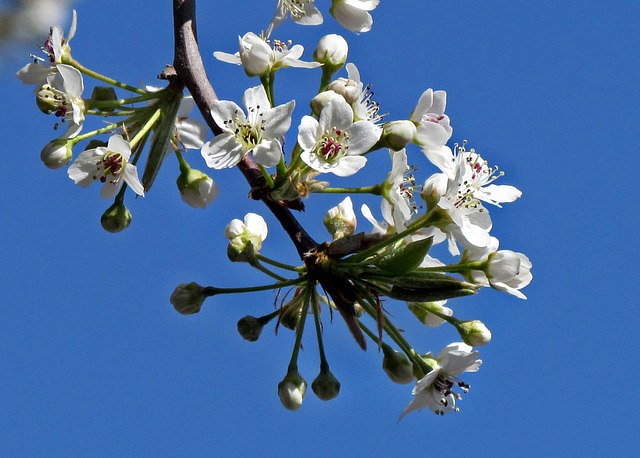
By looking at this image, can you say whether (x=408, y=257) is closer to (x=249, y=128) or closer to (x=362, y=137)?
(x=362, y=137)

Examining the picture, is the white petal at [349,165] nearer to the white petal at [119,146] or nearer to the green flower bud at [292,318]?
the green flower bud at [292,318]

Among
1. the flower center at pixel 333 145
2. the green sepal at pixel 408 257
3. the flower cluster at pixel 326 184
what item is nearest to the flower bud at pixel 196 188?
the flower cluster at pixel 326 184

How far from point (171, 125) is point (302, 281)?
2.34 feet

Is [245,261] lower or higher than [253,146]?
lower

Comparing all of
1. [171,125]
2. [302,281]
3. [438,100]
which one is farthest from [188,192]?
[438,100]

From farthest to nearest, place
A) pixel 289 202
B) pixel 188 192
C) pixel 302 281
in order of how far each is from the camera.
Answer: pixel 188 192
pixel 302 281
pixel 289 202

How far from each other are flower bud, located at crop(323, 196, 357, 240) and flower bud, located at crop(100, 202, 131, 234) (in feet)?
2.45

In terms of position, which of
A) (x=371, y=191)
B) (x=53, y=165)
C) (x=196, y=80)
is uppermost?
(x=196, y=80)

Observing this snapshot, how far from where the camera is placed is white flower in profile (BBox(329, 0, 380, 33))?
260 centimetres

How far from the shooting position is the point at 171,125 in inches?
92.1

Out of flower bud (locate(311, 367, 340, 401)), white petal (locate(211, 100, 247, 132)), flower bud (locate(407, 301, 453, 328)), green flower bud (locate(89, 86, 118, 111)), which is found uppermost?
green flower bud (locate(89, 86, 118, 111))

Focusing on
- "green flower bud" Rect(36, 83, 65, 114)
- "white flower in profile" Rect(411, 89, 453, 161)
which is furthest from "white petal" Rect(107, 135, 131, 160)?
"white flower in profile" Rect(411, 89, 453, 161)

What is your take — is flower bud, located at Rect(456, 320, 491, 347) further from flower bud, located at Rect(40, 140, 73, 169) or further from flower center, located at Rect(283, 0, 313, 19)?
flower bud, located at Rect(40, 140, 73, 169)

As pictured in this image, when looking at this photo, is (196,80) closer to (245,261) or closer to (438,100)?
(245,261)
